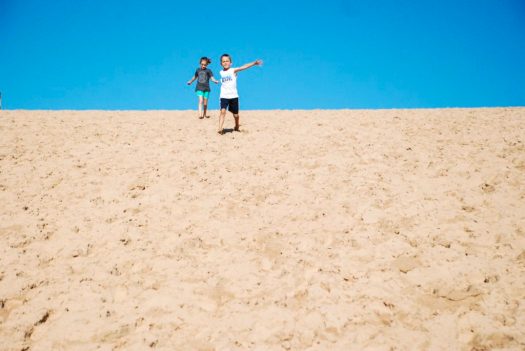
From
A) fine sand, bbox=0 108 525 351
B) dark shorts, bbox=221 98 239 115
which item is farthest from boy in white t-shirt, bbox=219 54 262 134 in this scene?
fine sand, bbox=0 108 525 351

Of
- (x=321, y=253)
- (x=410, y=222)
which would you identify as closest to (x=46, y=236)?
(x=321, y=253)

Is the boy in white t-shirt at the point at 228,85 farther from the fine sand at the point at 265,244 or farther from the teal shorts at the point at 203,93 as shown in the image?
the teal shorts at the point at 203,93

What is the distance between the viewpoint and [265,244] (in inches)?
173

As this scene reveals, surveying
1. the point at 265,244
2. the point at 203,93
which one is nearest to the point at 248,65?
the point at 203,93

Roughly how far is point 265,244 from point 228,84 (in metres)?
4.38

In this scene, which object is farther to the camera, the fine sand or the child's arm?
the child's arm

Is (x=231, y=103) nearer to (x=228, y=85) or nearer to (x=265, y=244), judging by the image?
(x=228, y=85)

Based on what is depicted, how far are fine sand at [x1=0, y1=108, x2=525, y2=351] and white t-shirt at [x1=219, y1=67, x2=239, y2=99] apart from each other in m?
1.06

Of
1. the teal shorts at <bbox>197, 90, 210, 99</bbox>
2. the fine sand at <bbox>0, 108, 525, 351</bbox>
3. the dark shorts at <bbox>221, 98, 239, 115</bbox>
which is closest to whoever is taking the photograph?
the fine sand at <bbox>0, 108, 525, 351</bbox>

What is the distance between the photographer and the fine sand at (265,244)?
10.7 feet

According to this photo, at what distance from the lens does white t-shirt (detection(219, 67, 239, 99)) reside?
7711mm

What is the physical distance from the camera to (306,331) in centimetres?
323

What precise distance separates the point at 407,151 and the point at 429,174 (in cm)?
114

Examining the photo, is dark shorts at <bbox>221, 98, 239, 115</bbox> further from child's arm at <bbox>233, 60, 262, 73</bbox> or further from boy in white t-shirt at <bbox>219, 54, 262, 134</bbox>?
child's arm at <bbox>233, 60, 262, 73</bbox>
